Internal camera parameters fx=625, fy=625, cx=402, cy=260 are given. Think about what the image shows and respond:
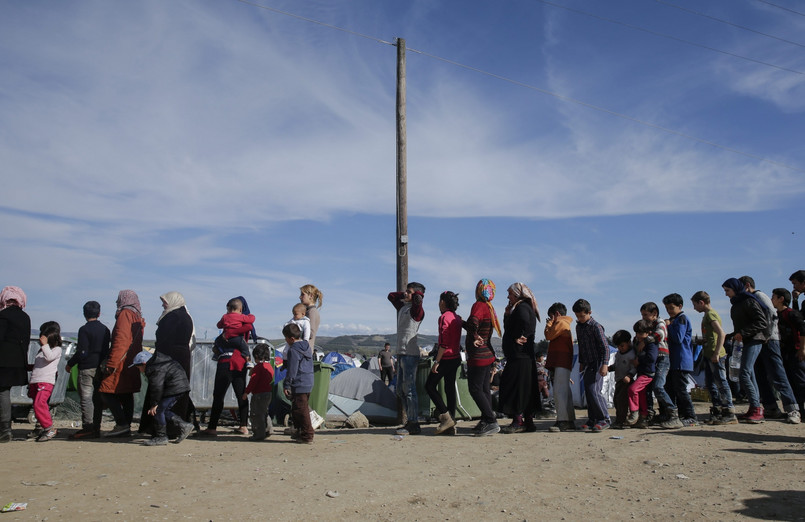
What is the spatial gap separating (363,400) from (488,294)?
4406 millimetres

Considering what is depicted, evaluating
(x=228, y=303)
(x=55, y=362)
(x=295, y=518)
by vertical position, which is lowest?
(x=295, y=518)

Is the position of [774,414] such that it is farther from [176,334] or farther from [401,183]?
[176,334]

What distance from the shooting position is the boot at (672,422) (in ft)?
27.7

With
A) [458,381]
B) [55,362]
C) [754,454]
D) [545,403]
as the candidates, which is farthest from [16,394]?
[754,454]

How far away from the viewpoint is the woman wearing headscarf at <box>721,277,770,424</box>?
8.07m

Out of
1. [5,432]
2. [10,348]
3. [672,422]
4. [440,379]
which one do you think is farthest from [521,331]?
[5,432]

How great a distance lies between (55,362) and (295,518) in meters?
5.66

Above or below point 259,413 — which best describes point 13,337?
above

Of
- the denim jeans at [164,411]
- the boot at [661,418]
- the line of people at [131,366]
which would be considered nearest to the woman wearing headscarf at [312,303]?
the line of people at [131,366]

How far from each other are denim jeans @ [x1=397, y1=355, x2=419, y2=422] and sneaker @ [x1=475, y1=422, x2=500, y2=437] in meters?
0.86

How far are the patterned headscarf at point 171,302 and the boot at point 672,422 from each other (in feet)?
21.8

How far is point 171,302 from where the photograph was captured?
800 cm

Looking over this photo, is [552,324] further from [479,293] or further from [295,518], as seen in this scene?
[295,518]

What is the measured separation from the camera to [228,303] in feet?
28.6
